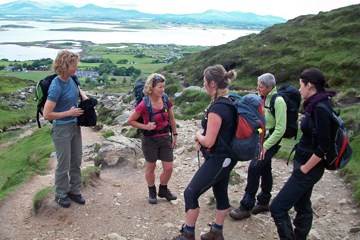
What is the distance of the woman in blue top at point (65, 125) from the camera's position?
27.3 ft

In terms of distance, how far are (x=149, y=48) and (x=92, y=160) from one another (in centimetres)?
16701

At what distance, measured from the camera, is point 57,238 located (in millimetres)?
8336

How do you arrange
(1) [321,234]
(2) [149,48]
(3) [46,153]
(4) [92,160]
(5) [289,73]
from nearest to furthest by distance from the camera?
(1) [321,234]
(4) [92,160]
(3) [46,153]
(5) [289,73]
(2) [149,48]

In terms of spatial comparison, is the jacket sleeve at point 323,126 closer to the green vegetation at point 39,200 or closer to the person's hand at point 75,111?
the person's hand at point 75,111

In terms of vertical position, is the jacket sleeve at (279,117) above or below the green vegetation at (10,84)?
above

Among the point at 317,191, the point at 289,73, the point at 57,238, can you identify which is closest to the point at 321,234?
the point at 317,191

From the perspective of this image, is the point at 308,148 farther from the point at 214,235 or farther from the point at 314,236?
the point at 314,236

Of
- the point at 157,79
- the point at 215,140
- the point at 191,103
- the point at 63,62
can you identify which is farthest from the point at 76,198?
the point at 191,103

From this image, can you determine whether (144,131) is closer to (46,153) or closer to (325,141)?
(325,141)

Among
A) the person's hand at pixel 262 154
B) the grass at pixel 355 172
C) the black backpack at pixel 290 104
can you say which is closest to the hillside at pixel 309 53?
the grass at pixel 355 172

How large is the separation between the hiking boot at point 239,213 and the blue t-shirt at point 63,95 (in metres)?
3.45

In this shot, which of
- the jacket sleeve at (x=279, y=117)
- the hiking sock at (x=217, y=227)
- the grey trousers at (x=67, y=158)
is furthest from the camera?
the grey trousers at (x=67, y=158)

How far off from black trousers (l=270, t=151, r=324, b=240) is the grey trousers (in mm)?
3953

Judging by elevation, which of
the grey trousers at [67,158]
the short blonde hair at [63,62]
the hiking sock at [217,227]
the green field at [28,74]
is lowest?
the green field at [28,74]
